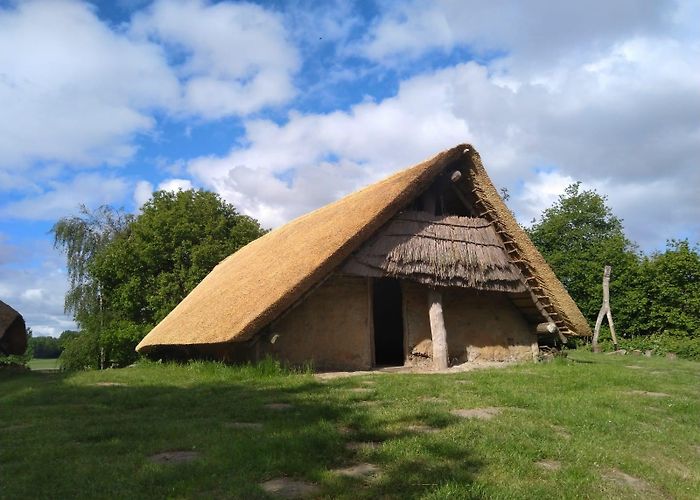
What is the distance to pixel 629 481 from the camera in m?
4.96

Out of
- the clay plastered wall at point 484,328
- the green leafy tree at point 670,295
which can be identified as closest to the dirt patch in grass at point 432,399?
the clay plastered wall at point 484,328

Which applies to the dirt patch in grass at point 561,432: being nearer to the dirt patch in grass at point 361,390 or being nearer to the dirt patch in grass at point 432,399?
the dirt patch in grass at point 432,399

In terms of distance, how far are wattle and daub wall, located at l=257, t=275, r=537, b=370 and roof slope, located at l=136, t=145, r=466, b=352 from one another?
30.6 inches

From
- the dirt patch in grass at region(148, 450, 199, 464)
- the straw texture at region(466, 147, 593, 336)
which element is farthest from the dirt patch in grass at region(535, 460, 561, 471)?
the straw texture at region(466, 147, 593, 336)

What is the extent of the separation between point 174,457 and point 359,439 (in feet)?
5.48

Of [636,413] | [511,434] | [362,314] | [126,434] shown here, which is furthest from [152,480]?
[362,314]

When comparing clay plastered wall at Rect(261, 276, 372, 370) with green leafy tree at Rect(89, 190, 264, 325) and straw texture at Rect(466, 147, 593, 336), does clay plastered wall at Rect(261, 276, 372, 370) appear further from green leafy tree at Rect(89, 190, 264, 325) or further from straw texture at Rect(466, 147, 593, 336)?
green leafy tree at Rect(89, 190, 264, 325)

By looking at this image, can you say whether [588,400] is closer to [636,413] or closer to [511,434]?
[636,413]

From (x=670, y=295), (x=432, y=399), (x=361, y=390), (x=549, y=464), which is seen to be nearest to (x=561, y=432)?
(x=549, y=464)

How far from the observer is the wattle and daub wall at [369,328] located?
1166cm

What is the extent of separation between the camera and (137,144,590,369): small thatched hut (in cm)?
1106

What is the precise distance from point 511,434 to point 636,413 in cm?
255

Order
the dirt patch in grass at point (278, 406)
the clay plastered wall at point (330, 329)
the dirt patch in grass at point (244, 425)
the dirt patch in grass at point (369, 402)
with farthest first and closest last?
the clay plastered wall at point (330, 329) → the dirt patch in grass at point (369, 402) → the dirt patch in grass at point (278, 406) → the dirt patch in grass at point (244, 425)

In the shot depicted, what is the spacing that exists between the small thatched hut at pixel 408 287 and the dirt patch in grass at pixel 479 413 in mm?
4205
